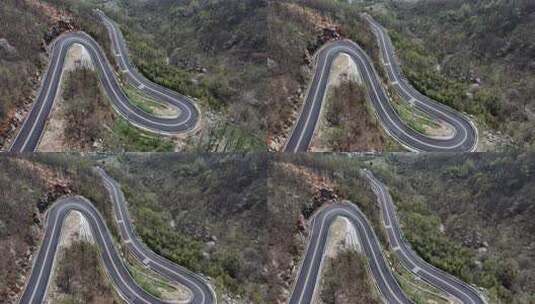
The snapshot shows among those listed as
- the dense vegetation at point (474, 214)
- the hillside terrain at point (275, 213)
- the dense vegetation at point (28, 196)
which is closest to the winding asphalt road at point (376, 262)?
the hillside terrain at point (275, 213)

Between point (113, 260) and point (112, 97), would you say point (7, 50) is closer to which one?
point (112, 97)

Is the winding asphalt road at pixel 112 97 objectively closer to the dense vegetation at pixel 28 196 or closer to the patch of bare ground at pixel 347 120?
the dense vegetation at pixel 28 196

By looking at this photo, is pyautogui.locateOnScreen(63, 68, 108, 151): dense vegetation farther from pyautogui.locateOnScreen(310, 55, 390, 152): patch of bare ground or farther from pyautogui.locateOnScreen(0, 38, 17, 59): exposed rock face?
pyautogui.locateOnScreen(310, 55, 390, 152): patch of bare ground

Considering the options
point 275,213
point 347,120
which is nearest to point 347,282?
point 275,213

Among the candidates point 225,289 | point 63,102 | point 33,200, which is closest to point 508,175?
point 225,289

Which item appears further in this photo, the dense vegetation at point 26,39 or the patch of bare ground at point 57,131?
the dense vegetation at point 26,39
